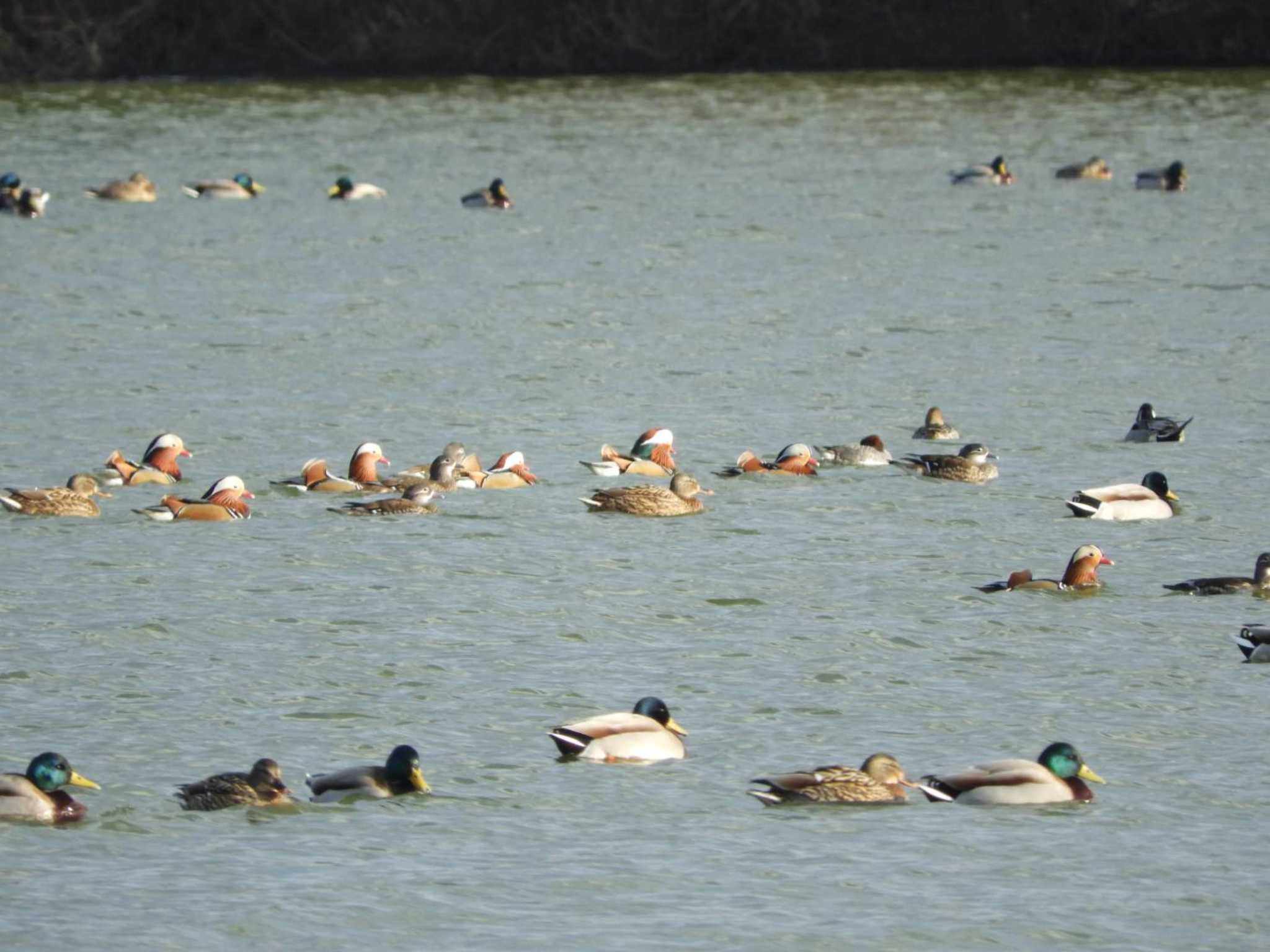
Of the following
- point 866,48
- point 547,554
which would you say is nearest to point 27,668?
point 547,554

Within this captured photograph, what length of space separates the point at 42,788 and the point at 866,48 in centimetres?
4586

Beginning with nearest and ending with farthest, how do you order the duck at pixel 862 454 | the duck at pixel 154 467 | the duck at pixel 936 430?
1. the duck at pixel 154 467
2. the duck at pixel 862 454
3. the duck at pixel 936 430

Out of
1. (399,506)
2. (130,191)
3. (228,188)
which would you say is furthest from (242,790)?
(130,191)

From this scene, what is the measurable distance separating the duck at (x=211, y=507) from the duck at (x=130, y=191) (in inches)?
765

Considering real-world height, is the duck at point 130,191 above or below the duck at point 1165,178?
below

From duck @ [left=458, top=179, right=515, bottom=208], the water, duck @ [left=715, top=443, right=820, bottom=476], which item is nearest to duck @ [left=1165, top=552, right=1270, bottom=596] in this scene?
the water

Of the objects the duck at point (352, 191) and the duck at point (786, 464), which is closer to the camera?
the duck at point (786, 464)

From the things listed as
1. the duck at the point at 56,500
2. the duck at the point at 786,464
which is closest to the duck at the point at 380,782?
the duck at the point at 56,500

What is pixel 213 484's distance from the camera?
18.5 m

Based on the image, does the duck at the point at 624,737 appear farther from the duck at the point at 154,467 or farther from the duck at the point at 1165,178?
the duck at the point at 1165,178

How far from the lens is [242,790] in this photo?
11.4 metres

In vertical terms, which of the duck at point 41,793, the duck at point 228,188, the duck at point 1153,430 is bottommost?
the duck at point 41,793

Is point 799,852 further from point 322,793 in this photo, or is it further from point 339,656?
point 339,656

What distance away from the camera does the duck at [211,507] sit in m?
17.8
